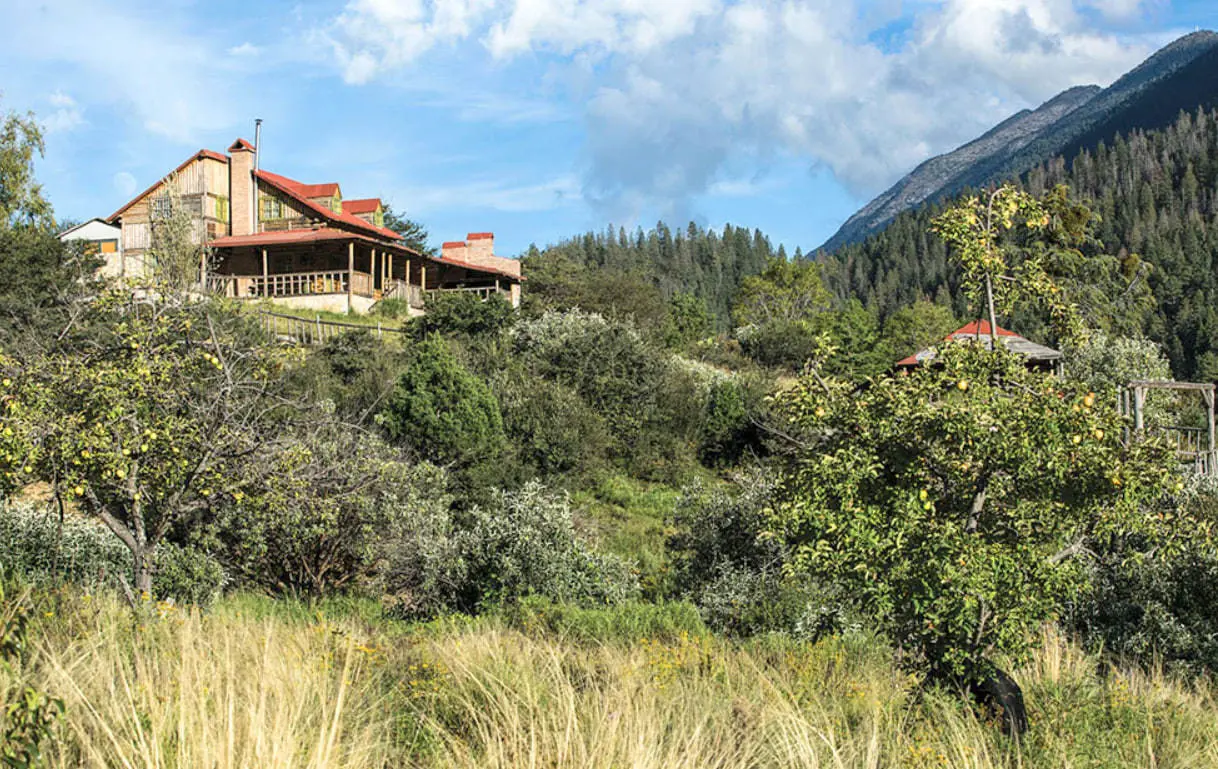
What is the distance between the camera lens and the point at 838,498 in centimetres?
657

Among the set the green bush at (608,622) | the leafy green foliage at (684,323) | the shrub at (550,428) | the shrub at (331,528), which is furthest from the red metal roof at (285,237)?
the green bush at (608,622)

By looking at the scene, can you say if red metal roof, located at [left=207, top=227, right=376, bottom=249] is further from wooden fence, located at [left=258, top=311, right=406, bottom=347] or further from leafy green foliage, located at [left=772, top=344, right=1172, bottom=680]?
leafy green foliage, located at [left=772, top=344, right=1172, bottom=680]

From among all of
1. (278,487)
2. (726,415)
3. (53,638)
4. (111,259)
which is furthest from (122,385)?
(111,259)

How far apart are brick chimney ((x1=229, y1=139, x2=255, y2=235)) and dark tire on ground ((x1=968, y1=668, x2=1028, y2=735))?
36693 mm

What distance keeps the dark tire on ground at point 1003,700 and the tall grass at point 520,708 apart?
0.16 meters

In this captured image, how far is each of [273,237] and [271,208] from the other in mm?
3123

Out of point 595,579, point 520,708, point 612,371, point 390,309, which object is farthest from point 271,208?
point 520,708

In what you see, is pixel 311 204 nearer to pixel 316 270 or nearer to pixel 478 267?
pixel 316 270

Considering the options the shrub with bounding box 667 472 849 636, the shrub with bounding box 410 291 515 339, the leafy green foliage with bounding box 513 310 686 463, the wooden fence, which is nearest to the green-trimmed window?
the wooden fence

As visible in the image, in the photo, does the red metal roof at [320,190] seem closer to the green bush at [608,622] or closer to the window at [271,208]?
the window at [271,208]

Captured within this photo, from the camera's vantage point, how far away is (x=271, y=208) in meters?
38.7

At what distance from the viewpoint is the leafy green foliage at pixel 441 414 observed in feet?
61.0

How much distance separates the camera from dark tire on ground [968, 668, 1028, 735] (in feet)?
18.5

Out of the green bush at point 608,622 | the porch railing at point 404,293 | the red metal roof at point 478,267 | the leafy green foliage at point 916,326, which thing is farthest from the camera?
the leafy green foliage at point 916,326
